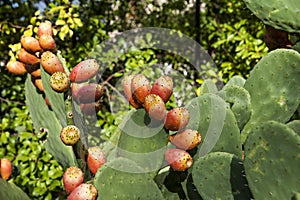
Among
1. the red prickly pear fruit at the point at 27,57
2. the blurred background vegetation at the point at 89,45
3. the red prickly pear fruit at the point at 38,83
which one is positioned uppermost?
the red prickly pear fruit at the point at 27,57

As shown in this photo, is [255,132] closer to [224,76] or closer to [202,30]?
[224,76]

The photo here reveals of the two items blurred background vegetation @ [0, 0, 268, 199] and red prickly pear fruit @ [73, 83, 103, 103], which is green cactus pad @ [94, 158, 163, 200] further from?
blurred background vegetation @ [0, 0, 268, 199]

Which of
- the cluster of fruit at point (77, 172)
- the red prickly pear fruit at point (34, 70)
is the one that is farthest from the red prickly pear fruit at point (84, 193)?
the red prickly pear fruit at point (34, 70)

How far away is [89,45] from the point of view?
335 cm

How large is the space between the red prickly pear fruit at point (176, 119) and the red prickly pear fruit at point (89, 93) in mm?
226

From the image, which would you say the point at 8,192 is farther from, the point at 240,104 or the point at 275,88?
the point at 275,88

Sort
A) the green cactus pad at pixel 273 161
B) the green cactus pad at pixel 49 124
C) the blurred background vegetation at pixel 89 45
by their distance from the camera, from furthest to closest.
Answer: the blurred background vegetation at pixel 89 45 < the green cactus pad at pixel 49 124 < the green cactus pad at pixel 273 161

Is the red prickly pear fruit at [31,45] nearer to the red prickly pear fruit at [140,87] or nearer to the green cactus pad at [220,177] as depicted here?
the red prickly pear fruit at [140,87]

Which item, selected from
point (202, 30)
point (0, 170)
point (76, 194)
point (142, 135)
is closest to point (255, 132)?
point (142, 135)

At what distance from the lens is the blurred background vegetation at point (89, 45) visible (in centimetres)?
284

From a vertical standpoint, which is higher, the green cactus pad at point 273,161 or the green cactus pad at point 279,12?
the green cactus pad at point 279,12

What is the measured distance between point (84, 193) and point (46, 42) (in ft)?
1.67

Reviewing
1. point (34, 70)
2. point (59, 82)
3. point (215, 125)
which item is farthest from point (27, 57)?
point (215, 125)

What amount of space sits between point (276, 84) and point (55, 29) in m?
1.74
